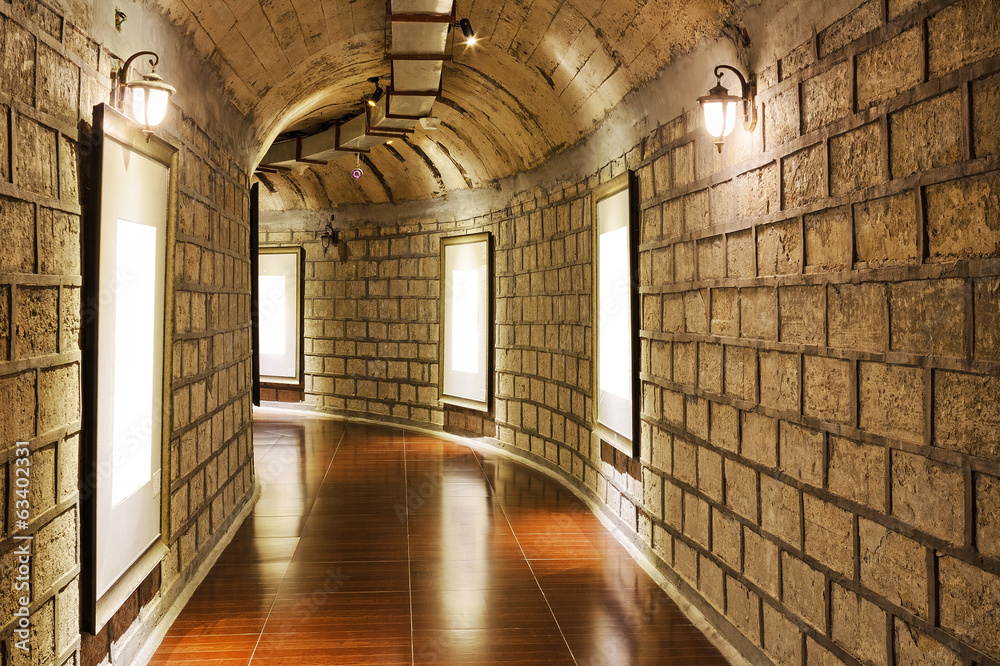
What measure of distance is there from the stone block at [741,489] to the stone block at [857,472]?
69 centimetres

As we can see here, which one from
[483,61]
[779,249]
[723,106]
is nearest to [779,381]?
[779,249]

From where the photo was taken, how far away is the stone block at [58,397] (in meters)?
2.76

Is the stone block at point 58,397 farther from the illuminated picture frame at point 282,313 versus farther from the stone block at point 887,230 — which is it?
the illuminated picture frame at point 282,313

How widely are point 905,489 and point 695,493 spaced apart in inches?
77.3

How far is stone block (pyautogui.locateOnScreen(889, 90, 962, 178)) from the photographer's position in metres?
2.45

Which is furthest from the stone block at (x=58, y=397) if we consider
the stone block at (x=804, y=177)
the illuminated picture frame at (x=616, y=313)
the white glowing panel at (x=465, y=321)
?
the white glowing panel at (x=465, y=321)

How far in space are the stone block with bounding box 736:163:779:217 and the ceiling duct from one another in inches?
99.8

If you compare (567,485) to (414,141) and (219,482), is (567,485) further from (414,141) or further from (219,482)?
(414,141)

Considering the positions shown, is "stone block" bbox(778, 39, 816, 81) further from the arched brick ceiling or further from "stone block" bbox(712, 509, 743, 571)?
"stone block" bbox(712, 509, 743, 571)

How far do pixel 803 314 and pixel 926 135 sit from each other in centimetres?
96

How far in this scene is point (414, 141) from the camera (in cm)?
1035

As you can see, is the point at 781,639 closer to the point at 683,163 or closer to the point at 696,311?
the point at 696,311

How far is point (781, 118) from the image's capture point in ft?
11.6

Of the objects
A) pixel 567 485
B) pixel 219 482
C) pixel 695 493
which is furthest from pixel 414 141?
pixel 695 493
